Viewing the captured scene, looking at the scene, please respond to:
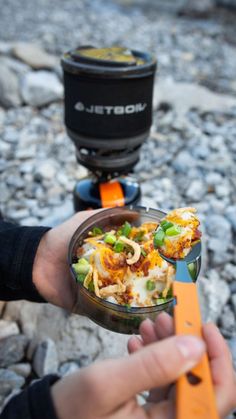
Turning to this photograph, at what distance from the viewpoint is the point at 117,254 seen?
1384 mm

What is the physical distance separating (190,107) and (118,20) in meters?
4.55

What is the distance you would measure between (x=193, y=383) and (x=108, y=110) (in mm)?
1361

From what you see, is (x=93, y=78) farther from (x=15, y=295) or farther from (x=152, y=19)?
(x=152, y=19)

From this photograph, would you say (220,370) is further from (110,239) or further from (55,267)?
(55,267)

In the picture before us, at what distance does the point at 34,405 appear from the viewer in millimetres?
974

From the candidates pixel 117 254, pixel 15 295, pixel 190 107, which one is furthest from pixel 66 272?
pixel 190 107

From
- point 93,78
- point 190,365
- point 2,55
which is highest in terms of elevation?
point 93,78

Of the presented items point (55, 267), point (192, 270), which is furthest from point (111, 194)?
point (192, 270)

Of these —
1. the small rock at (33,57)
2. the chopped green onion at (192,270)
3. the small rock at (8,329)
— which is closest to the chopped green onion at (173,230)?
the chopped green onion at (192,270)

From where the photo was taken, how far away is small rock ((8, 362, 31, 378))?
1853 mm

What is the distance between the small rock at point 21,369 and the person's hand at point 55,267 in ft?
1.25

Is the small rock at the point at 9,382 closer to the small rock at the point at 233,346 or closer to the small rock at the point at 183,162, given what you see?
the small rock at the point at 233,346

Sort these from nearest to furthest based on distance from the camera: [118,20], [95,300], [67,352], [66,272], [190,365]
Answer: [190,365] < [95,300] < [66,272] < [67,352] < [118,20]

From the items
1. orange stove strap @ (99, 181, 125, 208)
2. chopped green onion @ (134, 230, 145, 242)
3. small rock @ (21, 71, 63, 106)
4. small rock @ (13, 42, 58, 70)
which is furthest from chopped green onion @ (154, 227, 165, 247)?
small rock @ (13, 42, 58, 70)
